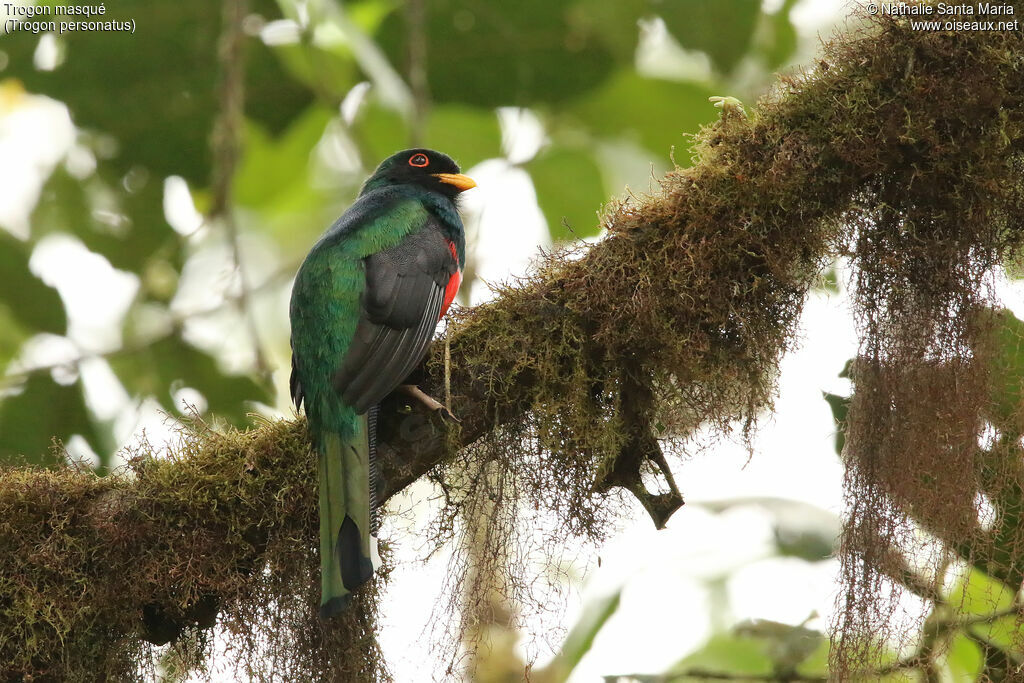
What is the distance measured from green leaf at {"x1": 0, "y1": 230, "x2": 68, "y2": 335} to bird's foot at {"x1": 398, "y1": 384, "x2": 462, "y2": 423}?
2.38 m

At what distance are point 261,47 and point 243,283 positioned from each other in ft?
5.01

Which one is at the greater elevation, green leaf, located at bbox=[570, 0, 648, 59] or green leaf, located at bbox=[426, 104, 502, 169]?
green leaf, located at bbox=[570, 0, 648, 59]

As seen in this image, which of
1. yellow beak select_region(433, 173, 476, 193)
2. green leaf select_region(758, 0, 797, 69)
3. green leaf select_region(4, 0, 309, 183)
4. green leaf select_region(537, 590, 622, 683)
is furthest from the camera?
green leaf select_region(758, 0, 797, 69)

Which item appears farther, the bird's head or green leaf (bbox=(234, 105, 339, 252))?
green leaf (bbox=(234, 105, 339, 252))

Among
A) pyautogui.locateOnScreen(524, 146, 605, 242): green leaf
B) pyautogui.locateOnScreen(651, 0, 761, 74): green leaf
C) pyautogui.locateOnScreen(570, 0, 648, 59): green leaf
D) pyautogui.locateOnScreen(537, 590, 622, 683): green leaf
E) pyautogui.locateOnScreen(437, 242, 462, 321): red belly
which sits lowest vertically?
pyautogui.locateOnScreen(537, 590, 622, 683): green leaf

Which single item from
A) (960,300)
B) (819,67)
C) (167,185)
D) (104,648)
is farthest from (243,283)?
(960,300)

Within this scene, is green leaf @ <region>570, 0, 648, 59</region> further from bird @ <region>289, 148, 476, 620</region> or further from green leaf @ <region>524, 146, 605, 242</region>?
bird @ <region>289, 148, 476, 620</region>

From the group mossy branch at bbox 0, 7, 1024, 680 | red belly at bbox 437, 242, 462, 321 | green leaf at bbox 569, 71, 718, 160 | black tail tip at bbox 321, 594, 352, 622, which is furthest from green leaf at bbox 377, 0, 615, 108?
black tail tip at bbox 321, 594, 352, 622

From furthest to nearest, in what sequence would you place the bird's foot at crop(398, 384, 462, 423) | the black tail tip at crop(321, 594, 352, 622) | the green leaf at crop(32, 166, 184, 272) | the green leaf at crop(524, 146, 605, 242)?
the green leaf at crop(32, 166, 184, 272)
the green leaf at crop(524, 146, 605, 242)
the bird's foot at crop(398, 384, 462, 423)
the black tail tip at crop(321, 594, 352, 622)

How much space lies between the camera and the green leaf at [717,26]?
4.43 metres

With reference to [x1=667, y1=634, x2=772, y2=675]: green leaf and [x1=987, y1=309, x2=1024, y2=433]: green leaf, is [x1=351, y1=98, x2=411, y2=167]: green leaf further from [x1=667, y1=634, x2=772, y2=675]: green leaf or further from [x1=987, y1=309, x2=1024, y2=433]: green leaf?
[x1=987, y1=309, x2=1024, y2=433]: green leaf

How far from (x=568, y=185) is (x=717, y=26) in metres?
0.91

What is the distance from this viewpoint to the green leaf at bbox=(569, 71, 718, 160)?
192 inches

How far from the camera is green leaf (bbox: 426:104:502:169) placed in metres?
4.82
